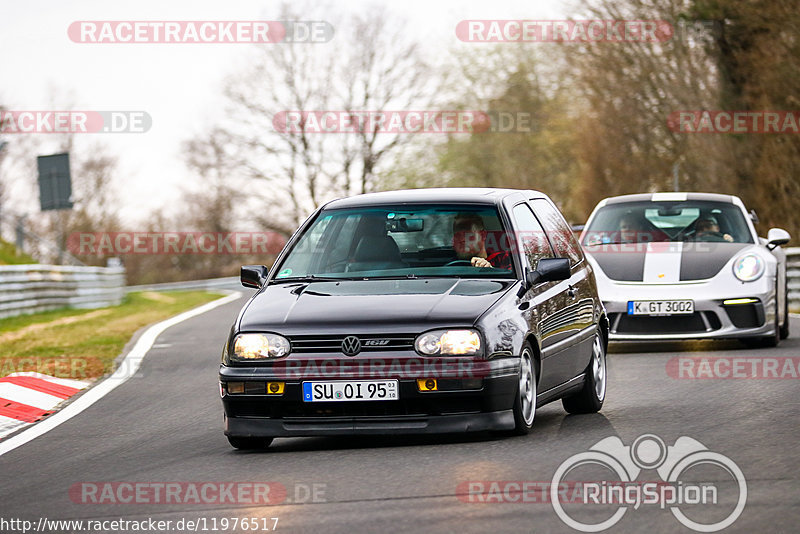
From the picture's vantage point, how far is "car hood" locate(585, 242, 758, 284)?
14094 millimetres

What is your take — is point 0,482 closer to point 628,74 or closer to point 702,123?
point 702,123

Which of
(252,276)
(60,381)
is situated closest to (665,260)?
(60,381)

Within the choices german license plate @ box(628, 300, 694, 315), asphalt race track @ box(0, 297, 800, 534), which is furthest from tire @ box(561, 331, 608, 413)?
german license plate @ box(628, 300, 694, 315)

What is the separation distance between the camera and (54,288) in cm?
2967

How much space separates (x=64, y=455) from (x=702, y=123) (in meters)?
28.6

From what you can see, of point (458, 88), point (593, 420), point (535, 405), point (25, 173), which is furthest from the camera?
point (25, 173)

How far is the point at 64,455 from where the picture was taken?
8578mm

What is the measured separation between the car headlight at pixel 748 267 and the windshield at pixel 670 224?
1.74ft

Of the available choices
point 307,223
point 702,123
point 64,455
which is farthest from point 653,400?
point 702,123

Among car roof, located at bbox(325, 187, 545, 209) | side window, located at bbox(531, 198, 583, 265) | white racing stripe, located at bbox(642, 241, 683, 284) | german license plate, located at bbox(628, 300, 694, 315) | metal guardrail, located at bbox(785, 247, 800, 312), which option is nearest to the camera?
car roof, located at bbox(325, 187, 545, 209)

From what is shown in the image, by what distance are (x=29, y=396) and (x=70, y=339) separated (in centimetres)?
735

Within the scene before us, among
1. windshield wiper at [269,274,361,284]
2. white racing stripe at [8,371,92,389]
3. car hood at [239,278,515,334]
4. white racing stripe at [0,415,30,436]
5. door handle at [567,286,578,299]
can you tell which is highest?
windshield wiper at [269,274,361,284]

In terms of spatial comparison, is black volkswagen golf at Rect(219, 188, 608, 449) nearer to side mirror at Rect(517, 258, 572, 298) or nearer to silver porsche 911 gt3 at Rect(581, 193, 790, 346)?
side mirror at Rect(517, 258, 572, 298)

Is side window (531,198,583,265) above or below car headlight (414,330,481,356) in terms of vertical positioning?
above
